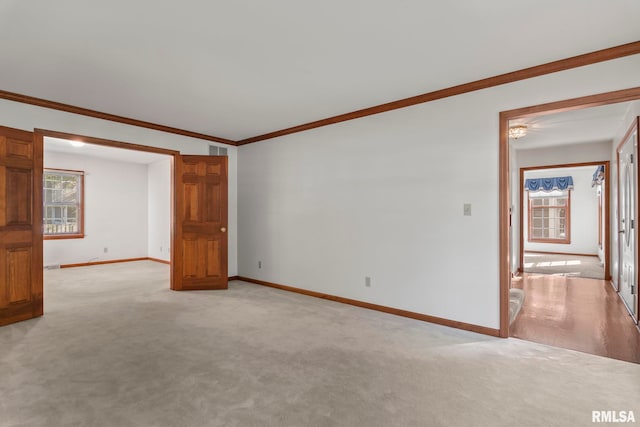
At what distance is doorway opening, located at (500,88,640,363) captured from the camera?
317cm

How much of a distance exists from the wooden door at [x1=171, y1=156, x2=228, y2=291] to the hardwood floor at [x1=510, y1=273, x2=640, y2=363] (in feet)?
13.6

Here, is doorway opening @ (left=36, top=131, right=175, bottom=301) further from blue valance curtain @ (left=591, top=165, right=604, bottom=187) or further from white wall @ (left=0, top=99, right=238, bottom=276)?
blue valance curtain @ (left=591, top=165, right=604, bottom=187)

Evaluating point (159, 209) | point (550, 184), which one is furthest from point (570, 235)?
point (159, 209)

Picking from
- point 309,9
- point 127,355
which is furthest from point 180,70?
point 127,355

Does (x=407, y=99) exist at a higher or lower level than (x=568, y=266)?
higher

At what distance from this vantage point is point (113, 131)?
449cm

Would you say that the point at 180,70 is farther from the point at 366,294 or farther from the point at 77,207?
the point at 77,207

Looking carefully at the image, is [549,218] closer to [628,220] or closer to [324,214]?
[628,220]

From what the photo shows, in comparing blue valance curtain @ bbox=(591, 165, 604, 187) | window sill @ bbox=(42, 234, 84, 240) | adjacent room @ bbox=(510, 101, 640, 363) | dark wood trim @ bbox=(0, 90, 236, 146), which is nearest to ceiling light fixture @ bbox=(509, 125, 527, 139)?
adjacent room @ bbox=(510, 101, 640, 363)

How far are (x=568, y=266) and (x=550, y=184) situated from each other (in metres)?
3.49

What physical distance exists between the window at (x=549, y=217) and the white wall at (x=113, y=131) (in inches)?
378

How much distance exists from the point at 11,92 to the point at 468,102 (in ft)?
16.0

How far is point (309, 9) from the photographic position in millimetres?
2150

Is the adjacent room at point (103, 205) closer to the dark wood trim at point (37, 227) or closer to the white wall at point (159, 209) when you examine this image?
the white wall at point (159, 209)
